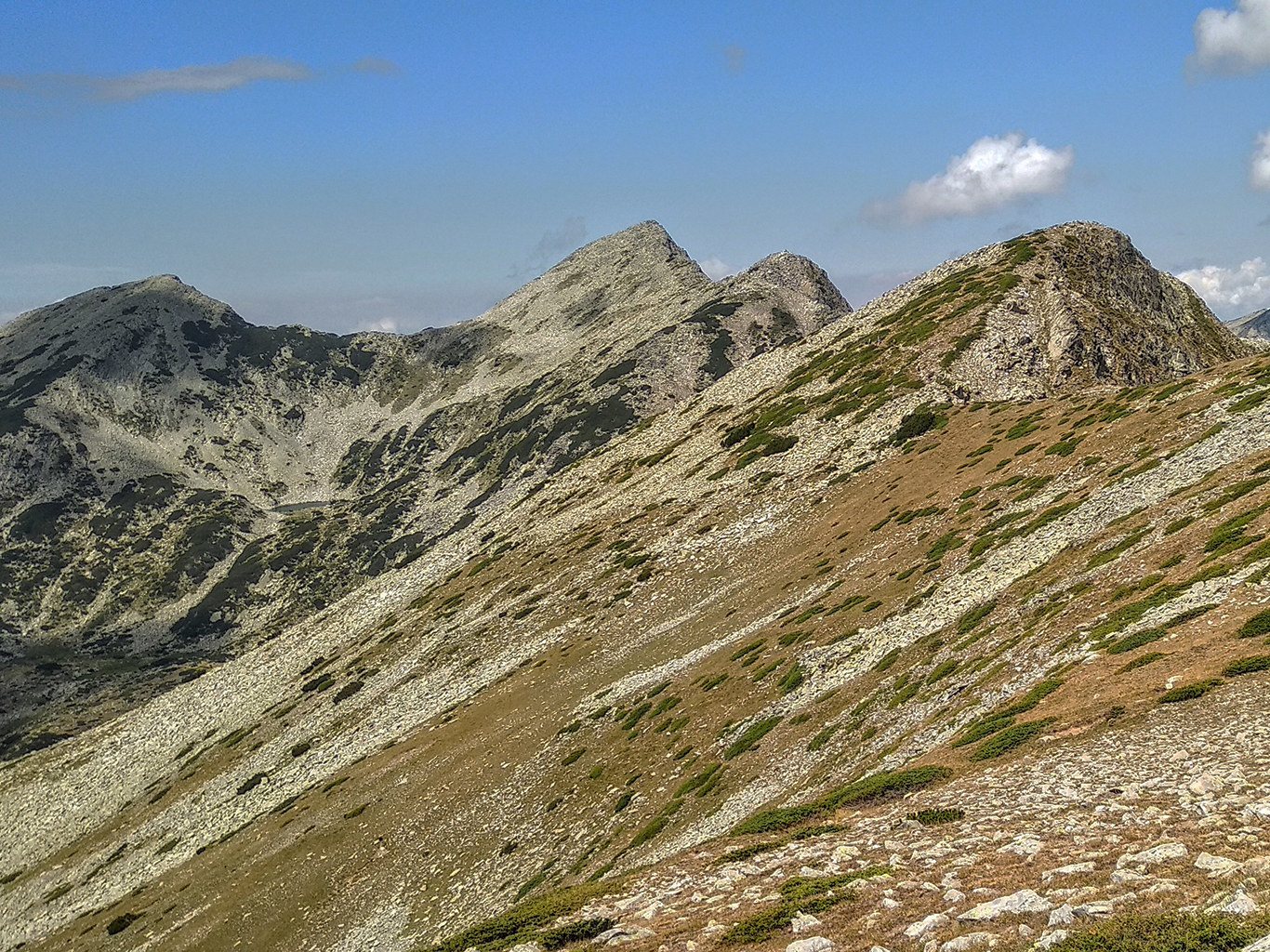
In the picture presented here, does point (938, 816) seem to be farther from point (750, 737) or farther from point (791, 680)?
point (791, 680)

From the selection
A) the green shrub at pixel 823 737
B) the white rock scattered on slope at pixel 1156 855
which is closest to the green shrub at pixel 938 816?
the white rock scattered on slope at pixel 1156 855

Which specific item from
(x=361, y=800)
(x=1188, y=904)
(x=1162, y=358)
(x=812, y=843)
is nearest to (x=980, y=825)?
(x=812, y=843)

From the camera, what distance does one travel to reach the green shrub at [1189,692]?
2378 centimetres

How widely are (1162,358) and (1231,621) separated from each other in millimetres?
73695

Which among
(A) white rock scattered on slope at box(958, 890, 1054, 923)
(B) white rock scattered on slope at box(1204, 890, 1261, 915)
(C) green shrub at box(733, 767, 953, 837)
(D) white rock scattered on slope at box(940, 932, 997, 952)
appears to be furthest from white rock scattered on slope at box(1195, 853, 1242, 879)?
(C) green shrub at box(733, 767, 953, 837)

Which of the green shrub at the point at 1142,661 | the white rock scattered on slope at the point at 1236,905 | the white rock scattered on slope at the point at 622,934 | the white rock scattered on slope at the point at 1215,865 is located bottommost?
the white rock scattered on slope at the point at 622,934

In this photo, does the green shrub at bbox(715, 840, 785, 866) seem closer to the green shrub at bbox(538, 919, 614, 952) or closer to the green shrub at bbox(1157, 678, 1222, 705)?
the green shrub at bbox(538, 919, 614, 952)

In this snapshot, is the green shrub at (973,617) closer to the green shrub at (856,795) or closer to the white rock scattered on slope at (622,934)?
the green shrub at (856,795)

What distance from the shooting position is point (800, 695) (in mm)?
41781

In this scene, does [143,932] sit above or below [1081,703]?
below

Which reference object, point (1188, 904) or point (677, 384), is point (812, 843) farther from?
point (677, 384)

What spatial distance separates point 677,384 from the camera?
196 m

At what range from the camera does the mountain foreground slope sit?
19.6 m

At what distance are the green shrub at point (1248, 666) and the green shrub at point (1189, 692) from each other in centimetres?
52
